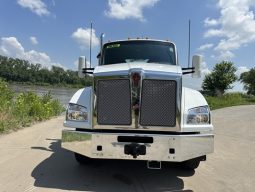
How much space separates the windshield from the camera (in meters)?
7.24

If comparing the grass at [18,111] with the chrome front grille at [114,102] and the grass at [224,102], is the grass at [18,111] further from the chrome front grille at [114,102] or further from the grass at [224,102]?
the grass at [224,102]

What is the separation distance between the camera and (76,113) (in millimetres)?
5773

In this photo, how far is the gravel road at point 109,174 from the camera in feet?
18.4

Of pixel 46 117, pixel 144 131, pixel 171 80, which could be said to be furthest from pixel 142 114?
pixel 46 117

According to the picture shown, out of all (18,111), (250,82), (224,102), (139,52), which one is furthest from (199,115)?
(250,82)

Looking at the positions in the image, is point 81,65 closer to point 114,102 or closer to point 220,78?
point 114,102

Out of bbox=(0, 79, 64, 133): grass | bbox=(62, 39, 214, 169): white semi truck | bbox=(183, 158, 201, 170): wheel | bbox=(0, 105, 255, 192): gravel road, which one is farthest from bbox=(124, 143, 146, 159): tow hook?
bbox=(0, 79, 64, 133): grass

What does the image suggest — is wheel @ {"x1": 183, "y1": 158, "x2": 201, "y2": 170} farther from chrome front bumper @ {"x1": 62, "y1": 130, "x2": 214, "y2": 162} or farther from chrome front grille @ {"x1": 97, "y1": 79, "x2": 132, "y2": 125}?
chrome front grille @ {"x1": 97, "y1": 79, "x2": 132, "y2": 125}

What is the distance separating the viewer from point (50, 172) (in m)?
6.35

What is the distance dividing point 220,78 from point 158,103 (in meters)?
46.1

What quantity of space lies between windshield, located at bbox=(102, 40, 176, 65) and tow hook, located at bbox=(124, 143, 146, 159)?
7.60 ft

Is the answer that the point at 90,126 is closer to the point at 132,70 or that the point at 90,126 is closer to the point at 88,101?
the point at 88,101

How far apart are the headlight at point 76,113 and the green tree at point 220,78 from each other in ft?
146

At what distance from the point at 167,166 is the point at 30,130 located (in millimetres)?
6368
